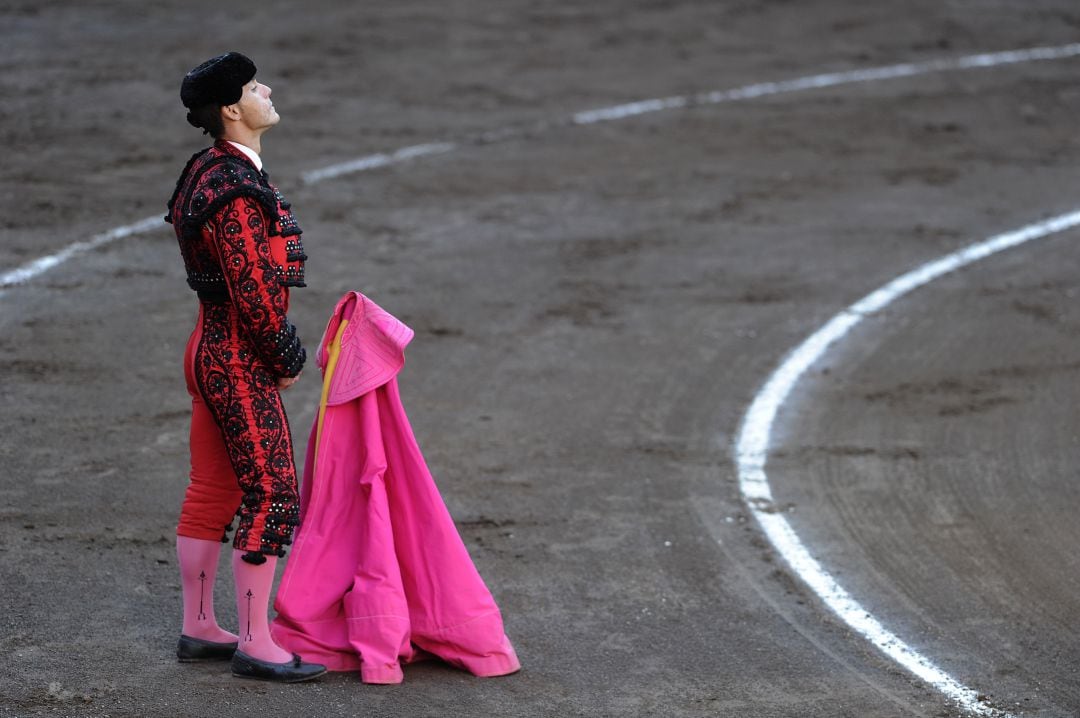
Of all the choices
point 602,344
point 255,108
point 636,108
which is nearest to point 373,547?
point 255,108

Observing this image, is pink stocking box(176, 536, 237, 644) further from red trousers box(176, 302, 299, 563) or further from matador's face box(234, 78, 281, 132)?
matador's face box(234, 78, 281, 132)

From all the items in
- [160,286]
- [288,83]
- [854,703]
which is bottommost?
[854,703]

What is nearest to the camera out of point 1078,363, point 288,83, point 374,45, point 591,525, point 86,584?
point 86,584

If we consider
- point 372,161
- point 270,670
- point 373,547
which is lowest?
point 270,670

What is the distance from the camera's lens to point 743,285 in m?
9.75

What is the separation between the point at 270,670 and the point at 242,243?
4.55 feet

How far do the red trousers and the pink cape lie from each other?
25cm

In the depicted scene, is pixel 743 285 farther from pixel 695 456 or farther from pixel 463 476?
pixel 463 476

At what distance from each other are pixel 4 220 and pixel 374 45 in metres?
5.88

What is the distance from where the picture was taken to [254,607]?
4812mm

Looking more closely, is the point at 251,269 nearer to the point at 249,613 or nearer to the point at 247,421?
the point at 247,421

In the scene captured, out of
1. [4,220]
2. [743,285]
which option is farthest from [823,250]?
[4,220]

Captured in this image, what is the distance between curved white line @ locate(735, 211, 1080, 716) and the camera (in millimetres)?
5395

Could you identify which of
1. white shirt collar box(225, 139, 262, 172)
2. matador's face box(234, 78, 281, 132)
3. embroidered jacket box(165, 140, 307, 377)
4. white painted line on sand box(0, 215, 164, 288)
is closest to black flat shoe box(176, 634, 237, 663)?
embroidered jacket box(165, 140, 307, 377)
